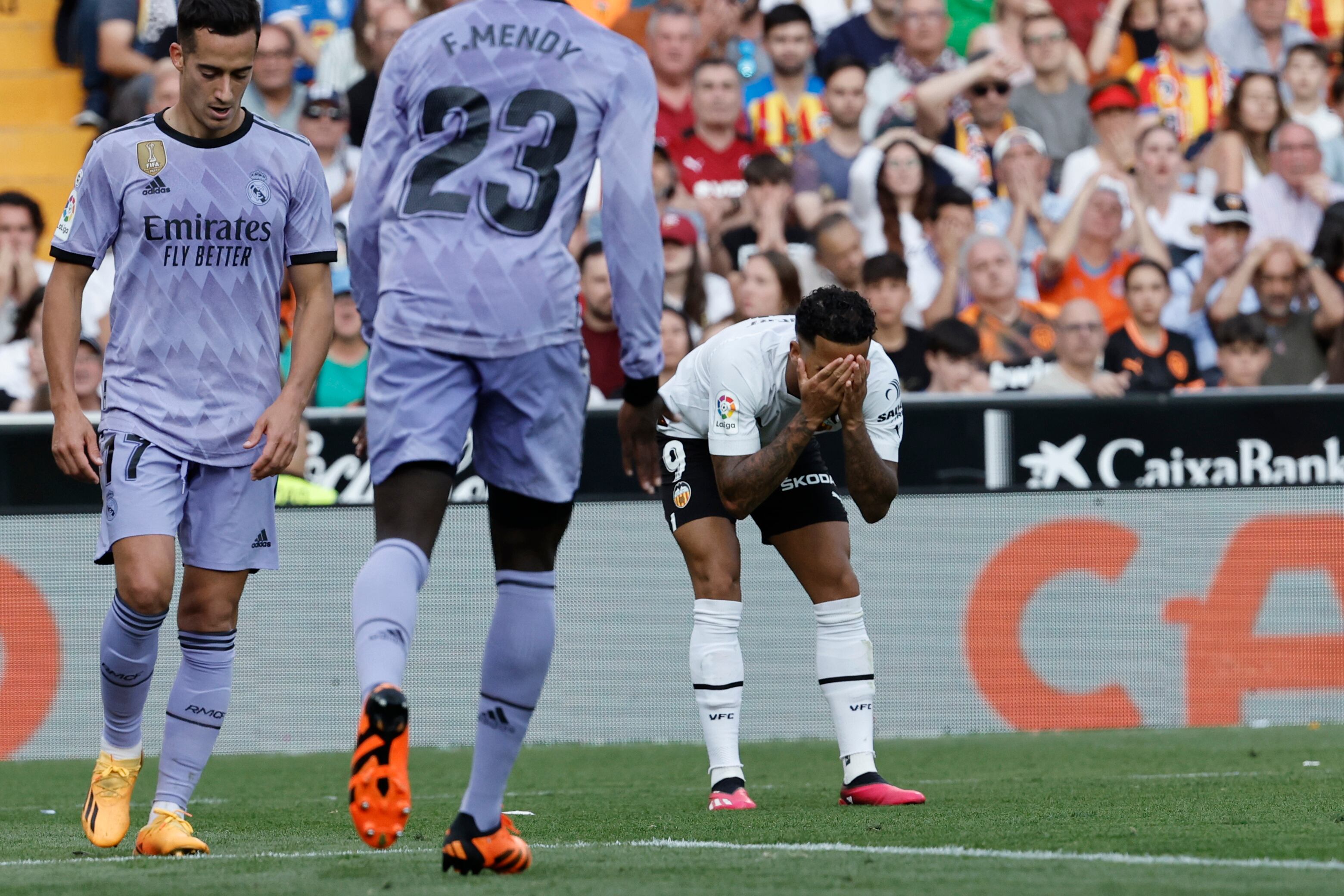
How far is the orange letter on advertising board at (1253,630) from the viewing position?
952 cm

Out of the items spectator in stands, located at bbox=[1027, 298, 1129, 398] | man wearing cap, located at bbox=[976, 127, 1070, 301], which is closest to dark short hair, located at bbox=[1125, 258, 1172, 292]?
spectator in stands, located at bbox=[1027, 298, 1129, 398]

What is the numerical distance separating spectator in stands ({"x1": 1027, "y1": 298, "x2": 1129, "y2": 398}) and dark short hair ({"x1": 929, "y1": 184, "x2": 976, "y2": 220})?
1.14 metres

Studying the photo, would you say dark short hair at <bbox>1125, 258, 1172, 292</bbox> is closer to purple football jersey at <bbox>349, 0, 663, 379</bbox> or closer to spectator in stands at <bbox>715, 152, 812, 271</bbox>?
spectator in stands at <bbox>715, 152, 812, 271</bbox>

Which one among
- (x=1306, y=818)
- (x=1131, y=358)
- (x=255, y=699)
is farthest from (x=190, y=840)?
(x=1131, y=358)

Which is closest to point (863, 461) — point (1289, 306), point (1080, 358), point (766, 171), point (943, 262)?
point (1080, 358)

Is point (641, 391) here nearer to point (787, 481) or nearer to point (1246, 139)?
point (787, 481)

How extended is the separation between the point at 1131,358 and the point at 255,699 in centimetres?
590

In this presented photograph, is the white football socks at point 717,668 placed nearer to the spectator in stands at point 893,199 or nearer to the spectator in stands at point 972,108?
the spectator in stands at point 893,199

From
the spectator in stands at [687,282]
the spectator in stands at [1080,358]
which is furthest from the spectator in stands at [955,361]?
the spectator in stands at [687,282]

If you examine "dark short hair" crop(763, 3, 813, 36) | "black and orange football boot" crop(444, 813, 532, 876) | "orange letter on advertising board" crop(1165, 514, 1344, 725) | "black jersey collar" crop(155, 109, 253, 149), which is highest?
"dark short hair" crop(763, 3, 813, 36)

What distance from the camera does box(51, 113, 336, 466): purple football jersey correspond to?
15.7ft

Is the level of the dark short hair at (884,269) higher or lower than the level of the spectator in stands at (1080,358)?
higher

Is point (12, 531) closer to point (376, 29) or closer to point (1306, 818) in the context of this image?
point (376, 29)

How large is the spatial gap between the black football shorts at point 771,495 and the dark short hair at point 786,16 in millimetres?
7098
